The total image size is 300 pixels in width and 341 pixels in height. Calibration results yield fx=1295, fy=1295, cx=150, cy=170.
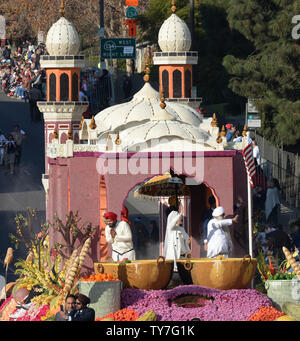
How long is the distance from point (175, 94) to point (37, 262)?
37.8ft

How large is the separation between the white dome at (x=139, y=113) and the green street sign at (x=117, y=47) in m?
8.41

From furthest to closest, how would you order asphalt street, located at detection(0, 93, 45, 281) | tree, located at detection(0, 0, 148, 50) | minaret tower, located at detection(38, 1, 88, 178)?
tree, located at detection(0, 0, 148, 50), asphalt street, located at detection(0, 93, 45, 281), minaret tower, located at detection(38, 1, 88, 178)

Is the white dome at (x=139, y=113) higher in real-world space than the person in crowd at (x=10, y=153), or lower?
higher

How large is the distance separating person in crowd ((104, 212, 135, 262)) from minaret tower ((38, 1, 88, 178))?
879cm

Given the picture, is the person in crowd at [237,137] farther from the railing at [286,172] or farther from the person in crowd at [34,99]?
the person in crowd at [34,99]

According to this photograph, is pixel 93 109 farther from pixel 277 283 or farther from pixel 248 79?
pixel 277 283

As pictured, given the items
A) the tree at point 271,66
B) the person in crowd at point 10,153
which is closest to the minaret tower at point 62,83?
the person in crowd at point 10,153

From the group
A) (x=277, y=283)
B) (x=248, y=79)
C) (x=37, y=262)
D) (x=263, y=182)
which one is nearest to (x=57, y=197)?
(x=37, y=262)

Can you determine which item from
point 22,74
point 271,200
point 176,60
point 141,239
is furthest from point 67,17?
point 141,239

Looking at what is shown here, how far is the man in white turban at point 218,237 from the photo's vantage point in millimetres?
22188

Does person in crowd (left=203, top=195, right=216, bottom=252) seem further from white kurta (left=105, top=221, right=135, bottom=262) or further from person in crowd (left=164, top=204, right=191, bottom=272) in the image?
white kurta (left=105, top=221, right=135, bottom=262)

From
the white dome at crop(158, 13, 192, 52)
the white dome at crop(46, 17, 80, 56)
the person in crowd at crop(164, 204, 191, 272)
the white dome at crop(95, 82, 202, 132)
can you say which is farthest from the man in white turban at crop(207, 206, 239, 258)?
the white dome at crop(158, 13, 192, 52)

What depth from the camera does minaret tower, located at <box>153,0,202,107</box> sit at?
32.6 meters

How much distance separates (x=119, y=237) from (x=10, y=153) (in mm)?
21066
